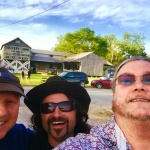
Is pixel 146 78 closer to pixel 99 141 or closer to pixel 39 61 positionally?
pixel 99 141

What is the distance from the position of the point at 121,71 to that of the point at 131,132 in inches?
21.9

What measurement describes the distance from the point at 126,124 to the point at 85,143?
384 mm

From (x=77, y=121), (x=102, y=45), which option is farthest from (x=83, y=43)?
(x=77, y=121)

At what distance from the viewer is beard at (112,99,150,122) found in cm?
193

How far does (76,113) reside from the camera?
3254 mm

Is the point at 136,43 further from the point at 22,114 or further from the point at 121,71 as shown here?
Result: the point at 121,71

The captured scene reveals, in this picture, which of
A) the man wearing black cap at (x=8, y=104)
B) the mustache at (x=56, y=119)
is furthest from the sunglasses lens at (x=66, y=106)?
the man wearing black cap at (x=8, y=104)

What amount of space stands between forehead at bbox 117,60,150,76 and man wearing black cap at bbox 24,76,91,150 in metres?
1.02

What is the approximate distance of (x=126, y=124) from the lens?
6.65 ft

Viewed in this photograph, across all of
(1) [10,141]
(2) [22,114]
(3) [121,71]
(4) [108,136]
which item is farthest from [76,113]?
(2) [22,114]

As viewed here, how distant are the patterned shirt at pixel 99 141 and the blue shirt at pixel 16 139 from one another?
2.97ft

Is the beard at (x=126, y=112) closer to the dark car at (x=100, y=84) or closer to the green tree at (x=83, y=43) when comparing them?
the dark car at (x=100, y=84)

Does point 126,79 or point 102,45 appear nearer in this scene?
point 126,79

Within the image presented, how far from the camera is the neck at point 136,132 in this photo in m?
1.97
